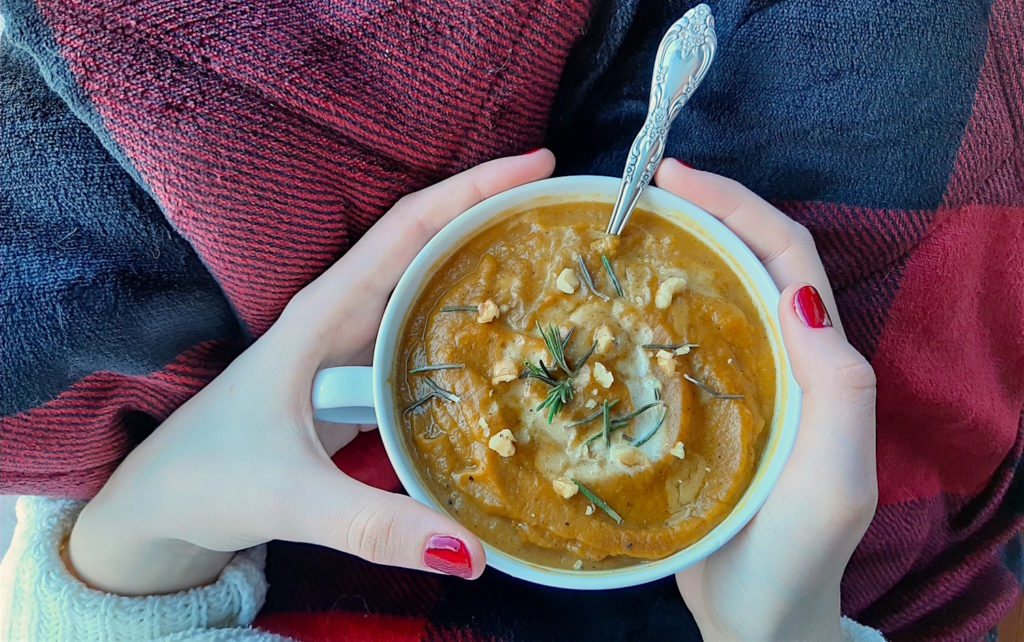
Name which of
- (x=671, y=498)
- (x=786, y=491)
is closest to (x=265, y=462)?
(x=671, y=498)

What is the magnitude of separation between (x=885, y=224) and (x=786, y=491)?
0.49 metres

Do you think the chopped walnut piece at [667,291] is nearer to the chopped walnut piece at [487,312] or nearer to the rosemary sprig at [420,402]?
the chopped walnut piece at [487,312]

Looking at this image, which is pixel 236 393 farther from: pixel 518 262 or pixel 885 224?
pixel 885 224

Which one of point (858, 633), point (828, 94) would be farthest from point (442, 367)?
point (858, 633)

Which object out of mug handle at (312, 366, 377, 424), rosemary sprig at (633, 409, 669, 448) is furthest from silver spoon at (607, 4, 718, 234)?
mug handle at (312, 366, 377, 424)

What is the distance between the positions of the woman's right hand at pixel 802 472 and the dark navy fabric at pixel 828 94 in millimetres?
148

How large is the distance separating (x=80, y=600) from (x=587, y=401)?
91 centimetres

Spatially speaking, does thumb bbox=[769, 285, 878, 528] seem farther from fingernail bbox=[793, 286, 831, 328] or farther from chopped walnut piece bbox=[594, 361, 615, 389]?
chopped walnut piece bbox=[594, 361, 615, 389]

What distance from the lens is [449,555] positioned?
2.76 feet

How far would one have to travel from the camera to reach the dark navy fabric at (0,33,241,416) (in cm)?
102

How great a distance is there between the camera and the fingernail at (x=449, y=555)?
33.0 inches

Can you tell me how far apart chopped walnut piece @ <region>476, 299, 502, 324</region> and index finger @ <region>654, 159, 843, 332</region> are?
0.32m

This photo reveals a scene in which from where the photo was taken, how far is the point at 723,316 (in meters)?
0.93

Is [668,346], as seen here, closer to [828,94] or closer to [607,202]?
[607,202]
